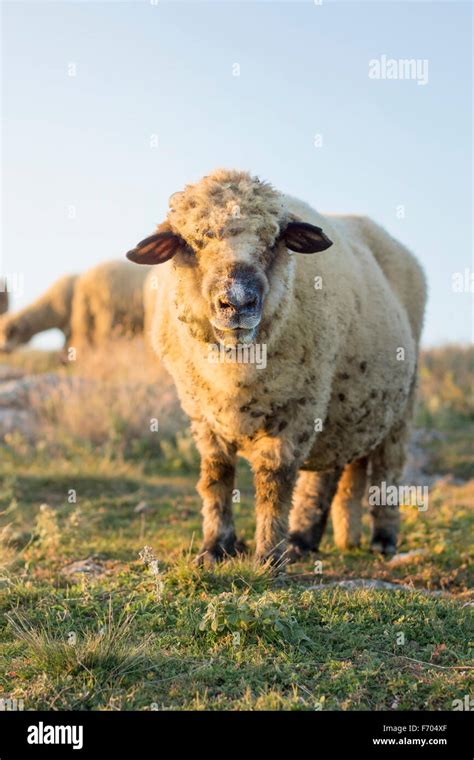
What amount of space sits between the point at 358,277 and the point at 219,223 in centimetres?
215

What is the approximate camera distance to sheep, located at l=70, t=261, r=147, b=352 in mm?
19875

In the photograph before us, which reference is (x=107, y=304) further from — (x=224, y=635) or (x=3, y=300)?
(x=224, y=635)

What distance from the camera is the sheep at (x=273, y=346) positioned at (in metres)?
5.28

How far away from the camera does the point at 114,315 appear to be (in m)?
20.0

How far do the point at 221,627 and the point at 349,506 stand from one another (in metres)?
3.50

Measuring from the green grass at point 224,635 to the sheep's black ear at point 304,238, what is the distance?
6.74 feet

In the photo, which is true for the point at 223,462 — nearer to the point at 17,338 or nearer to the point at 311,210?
the point at 311,210

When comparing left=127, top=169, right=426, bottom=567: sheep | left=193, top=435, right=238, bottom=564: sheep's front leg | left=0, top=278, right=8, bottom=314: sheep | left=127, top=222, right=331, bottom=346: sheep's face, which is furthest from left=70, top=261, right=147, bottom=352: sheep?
left=127, top=222, right=331, bottom=346: sheep's face

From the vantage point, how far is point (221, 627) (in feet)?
15.5

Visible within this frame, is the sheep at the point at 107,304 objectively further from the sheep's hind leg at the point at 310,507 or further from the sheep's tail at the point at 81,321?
the sheep's hind leg at the point at 310,507

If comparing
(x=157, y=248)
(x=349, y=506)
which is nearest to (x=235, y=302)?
(x=157, y=248)

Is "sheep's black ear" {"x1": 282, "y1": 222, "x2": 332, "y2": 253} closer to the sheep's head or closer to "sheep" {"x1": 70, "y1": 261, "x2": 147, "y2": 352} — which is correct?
the sheep's head

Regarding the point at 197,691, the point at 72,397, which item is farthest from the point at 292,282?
the point at 72,397

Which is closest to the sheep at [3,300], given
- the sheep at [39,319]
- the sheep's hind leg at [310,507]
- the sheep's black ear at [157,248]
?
the sheep at [39,319]
